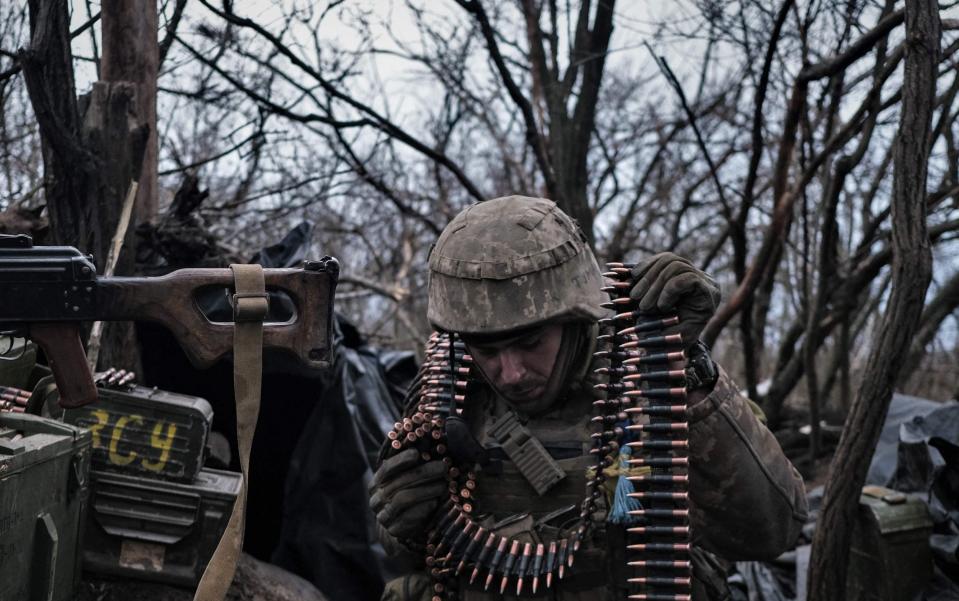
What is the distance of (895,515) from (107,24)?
5.14m

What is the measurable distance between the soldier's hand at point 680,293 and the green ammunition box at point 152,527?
2163 mm

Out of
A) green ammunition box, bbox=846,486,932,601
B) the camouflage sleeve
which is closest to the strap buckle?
the camouflage sleeve

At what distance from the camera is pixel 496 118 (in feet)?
37.8

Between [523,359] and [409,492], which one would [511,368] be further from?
[409,492]

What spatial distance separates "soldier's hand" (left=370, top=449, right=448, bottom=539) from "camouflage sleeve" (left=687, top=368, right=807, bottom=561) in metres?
0.90

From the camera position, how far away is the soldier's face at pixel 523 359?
3.03 metres

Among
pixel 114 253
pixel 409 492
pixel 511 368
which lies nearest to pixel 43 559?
pixel 409 492

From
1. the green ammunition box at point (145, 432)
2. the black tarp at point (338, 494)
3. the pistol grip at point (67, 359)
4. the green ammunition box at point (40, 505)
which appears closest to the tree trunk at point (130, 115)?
the green ammunition box at point (145, 432)

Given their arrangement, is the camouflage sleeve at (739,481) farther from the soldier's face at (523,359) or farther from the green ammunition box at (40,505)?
the green ammunition box at (40,505)

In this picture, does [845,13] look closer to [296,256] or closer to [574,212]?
[574,212]

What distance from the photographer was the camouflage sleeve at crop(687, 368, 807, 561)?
284 cm

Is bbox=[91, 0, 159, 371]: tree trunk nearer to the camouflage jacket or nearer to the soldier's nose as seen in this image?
the camouflage jacket

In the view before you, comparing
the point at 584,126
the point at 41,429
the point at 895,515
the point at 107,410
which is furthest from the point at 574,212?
the point at 41,429

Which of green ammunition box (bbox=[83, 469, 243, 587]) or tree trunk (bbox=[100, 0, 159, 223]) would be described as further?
tree trunk (bbox=[100, 0, 159, 223])
